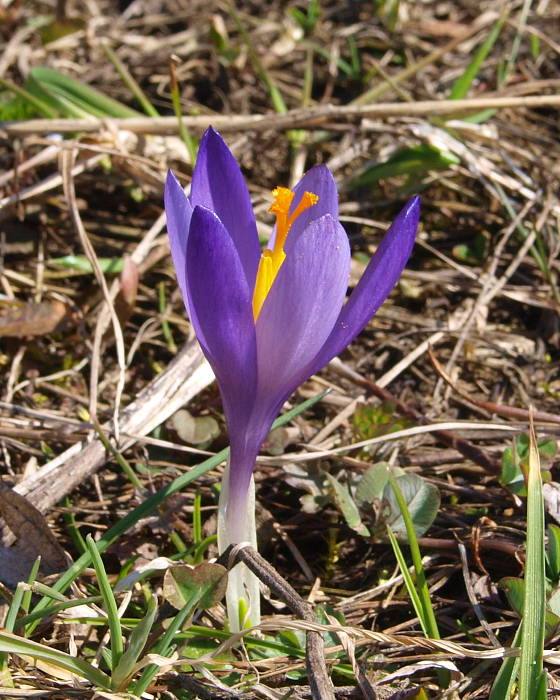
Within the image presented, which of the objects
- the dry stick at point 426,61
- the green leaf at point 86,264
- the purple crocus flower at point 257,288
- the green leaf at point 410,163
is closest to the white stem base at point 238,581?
the purple crocus flower at point 257,288

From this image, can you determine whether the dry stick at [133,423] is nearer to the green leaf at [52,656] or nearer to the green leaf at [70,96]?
the green leaf at [52,656]

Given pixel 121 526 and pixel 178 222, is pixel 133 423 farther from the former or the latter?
pixel 178 222

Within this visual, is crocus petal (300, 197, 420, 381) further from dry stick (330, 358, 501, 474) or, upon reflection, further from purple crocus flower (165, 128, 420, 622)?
dry stick (330, 358, 501, 474)

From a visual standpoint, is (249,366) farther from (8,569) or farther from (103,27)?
(103,27)

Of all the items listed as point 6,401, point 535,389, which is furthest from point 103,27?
point 535,389

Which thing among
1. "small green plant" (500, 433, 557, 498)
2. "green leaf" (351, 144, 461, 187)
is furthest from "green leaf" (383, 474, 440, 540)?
"green leaf" (351, 144, 461, 187)

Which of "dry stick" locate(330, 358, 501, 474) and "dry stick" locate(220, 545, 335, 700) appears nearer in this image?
"dry stick" locate(220, 545, 335, 700)
